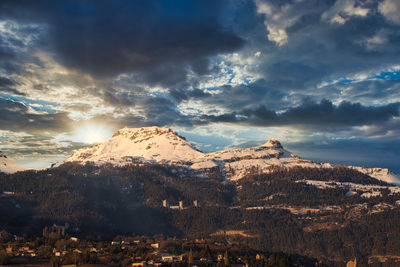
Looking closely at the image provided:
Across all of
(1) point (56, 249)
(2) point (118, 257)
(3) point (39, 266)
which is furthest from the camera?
(1) point (56, 249)

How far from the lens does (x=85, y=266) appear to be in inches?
5989

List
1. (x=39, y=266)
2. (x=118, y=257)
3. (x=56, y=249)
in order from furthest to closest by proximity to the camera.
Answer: (x=56, y=249), (x=118, y=257), (x=39, y=266)

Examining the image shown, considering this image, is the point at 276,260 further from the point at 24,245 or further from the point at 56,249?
the point at 24,245

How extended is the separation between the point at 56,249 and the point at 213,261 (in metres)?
65.2

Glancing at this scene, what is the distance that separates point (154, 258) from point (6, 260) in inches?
2209

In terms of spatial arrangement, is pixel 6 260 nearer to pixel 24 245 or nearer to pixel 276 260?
pixel 24 245

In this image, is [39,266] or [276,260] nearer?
[39,266]

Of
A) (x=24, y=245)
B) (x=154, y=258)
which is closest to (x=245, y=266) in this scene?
(x=154, y=258)

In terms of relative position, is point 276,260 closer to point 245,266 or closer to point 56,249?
point 245,266

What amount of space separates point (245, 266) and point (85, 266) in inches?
2575

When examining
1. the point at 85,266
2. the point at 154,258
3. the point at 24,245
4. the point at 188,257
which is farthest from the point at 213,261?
the point at 24,245

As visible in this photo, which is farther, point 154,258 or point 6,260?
point 154,258

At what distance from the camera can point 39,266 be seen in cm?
15000

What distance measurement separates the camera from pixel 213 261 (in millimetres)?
186125
